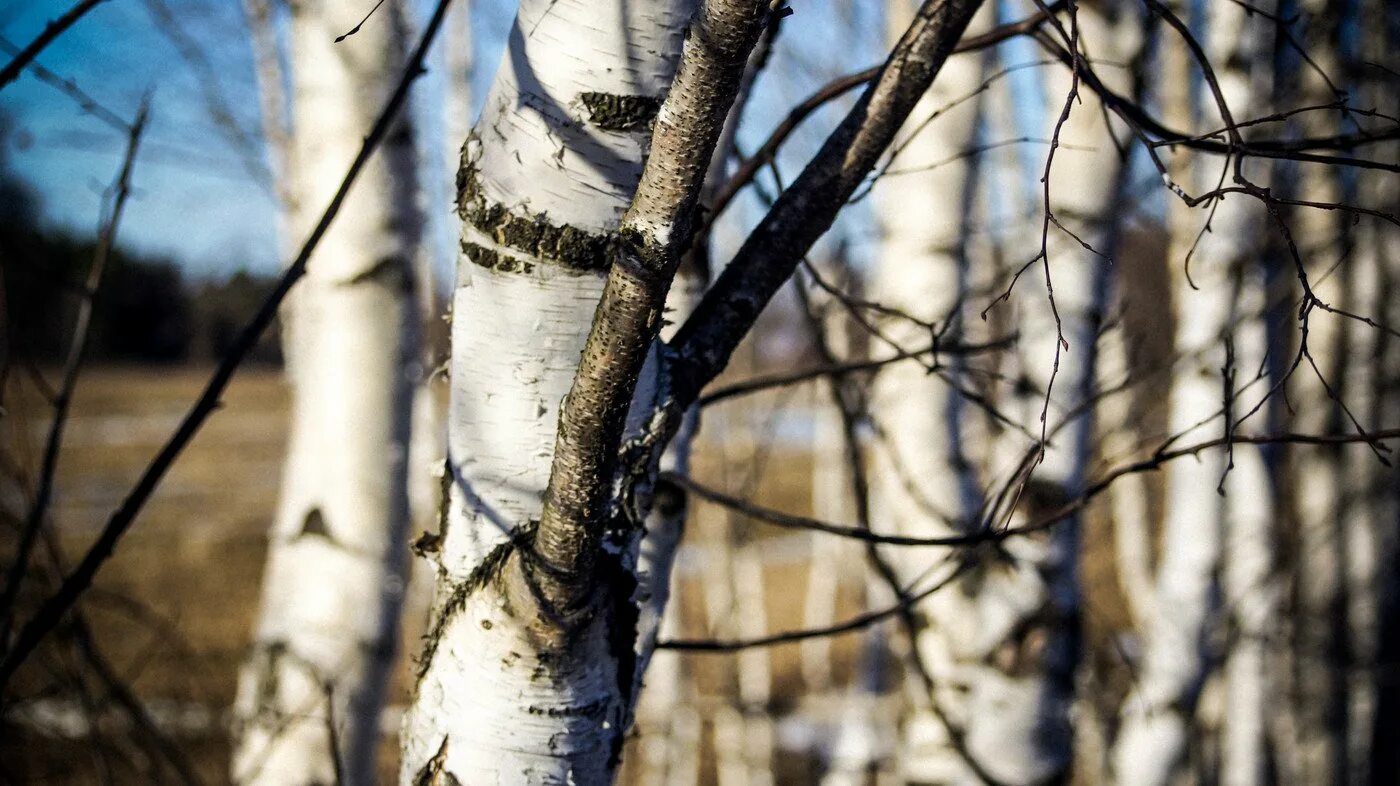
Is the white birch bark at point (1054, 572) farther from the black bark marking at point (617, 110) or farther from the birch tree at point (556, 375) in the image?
the black bark marking at point (617, 110)

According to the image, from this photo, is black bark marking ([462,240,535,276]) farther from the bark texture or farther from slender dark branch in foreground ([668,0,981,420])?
slender dark branch in foreground ([668,0,981,420])

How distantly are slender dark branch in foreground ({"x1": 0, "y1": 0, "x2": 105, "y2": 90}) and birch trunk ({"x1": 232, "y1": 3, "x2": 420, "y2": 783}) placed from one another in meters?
0.78

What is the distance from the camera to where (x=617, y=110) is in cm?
90

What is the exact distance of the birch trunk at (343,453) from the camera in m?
1.73

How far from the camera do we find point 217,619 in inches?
356

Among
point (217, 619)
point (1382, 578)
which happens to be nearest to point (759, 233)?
point (1382, 578)

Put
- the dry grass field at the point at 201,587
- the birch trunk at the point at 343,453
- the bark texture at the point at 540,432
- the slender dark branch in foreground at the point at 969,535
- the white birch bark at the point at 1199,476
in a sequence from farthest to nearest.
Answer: the white birch bark at the point at 1199,476
the dry grass field at the point at 201,587
the birch trunk at the point at 343,453
the slender dark branch in foreground at the point at 969,535
the bark texture at the point at 540,432

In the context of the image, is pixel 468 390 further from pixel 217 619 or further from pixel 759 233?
pixel 217 619

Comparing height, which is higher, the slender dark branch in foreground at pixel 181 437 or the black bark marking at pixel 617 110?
the black bark marking at pixel 617 110

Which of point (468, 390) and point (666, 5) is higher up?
point (666, 5)

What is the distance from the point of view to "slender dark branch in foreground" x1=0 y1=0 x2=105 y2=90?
959 millimetres

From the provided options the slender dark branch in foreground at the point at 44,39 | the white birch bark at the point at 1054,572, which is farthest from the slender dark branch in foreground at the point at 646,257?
the white birch bark at the point at 1054,572

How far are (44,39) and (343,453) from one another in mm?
936

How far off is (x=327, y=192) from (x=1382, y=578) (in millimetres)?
5515
